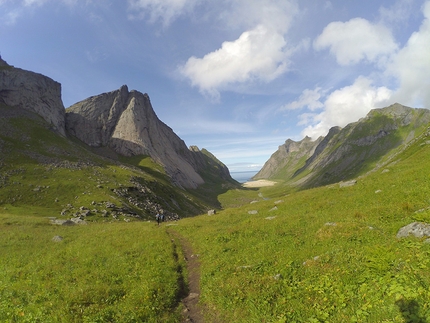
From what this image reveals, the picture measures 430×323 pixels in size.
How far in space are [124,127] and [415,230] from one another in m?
143

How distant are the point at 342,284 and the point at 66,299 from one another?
12909 millimetres

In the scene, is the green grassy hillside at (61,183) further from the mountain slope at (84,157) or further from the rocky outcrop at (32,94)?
the rocky outcrop at (32,94)

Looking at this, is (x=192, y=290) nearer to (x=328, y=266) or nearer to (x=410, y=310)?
(x=328, y=266)

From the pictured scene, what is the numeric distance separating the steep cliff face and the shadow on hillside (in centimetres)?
11359

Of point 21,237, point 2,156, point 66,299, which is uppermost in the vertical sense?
point 2,156

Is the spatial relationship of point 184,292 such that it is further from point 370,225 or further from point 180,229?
point 180,229

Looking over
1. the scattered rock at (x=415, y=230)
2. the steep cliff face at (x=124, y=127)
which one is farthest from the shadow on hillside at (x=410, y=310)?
the steep cliff face at (x=124, y=127)

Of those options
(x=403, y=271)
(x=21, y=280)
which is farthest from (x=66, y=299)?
(x=403, y=271)

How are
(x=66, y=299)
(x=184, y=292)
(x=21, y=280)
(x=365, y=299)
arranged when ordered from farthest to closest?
(x=21, y=280)
(x=184, y=292)
(x=66, y=299)
(x=365, y=299)

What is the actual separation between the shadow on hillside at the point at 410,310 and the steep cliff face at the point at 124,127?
114 metres

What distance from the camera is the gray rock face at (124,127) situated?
128 meters

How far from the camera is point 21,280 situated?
14.3m

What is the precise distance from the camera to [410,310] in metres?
7.54

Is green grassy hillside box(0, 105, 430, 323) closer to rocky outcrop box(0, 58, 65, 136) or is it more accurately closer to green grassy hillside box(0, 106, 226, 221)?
green grassy hillside box(0, 106, 226, 221)
